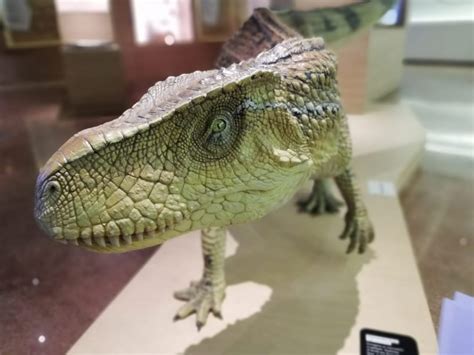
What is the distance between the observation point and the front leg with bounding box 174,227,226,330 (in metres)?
1.52

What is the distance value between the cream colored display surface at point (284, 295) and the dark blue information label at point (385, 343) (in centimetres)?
3

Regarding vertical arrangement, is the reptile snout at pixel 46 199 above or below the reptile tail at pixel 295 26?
below

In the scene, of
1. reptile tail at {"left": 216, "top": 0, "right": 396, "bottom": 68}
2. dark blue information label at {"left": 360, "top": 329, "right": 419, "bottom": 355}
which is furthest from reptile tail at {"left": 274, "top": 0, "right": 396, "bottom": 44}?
dark blue information label at {"left": 360, "top": 329, "right": 419, "bottom": 355}

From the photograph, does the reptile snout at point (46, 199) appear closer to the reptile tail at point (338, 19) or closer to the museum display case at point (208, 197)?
the museum display case at point (208, 197)

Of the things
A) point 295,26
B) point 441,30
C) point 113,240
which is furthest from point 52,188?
point 441,30

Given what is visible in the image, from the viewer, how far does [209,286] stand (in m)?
1.60

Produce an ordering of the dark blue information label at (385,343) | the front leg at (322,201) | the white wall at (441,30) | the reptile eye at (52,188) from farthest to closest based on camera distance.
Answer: the white wall at (441,30)
the front leg at (322,201)
the dark blue information label at (385,343)
the reptile eye at (52,188)

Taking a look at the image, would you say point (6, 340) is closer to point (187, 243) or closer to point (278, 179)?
point (187, 243)

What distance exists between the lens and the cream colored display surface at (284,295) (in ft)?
4.70

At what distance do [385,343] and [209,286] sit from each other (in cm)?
61

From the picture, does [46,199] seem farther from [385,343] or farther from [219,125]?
[385,343]

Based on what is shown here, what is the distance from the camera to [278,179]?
1.01 m

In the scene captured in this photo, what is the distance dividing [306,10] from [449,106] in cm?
208

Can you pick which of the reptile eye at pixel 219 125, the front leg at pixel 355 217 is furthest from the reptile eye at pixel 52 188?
the front leg at pixel 355 217
